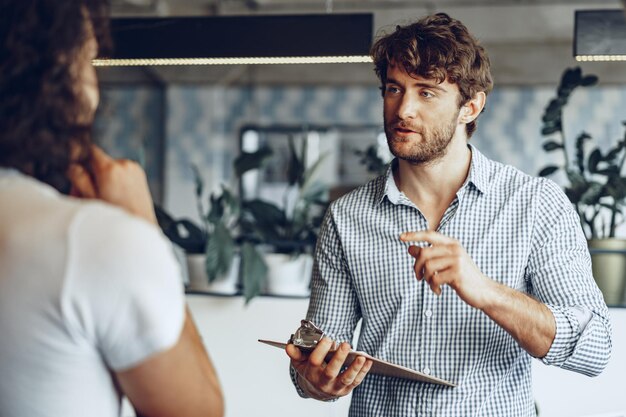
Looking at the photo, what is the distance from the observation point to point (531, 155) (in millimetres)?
6926

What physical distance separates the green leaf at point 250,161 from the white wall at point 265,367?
66 cm

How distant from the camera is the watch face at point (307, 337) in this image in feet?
5.43

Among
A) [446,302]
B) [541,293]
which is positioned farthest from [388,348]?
[541,293]

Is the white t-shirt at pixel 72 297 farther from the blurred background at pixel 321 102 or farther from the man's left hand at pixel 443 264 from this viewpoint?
the blurred background at pixel 321 102

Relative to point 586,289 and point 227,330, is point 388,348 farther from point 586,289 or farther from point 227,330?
point 227,330

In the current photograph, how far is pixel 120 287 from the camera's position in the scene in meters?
0.82

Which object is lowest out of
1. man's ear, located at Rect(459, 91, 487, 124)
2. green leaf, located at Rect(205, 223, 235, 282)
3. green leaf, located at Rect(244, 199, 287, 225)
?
green leaf, located at Rect(205, 223, 235, 282)

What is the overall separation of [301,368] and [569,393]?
5.77 feet

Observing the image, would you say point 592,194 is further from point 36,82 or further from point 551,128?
point 36,82

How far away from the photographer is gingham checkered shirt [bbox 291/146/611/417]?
1.69m

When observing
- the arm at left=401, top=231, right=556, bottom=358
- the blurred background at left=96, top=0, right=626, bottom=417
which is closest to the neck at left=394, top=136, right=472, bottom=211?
the arm at left=401, top=231, right=556, bottom=358

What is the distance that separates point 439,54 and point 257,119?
5.57 meters

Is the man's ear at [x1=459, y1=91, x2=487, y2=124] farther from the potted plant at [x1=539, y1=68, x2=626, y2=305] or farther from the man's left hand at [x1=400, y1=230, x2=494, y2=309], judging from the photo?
the potted plant at [x1=539, y1=68, x2=626, y2=305]

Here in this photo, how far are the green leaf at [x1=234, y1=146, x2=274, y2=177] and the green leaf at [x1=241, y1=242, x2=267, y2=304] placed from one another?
1.43 feet
